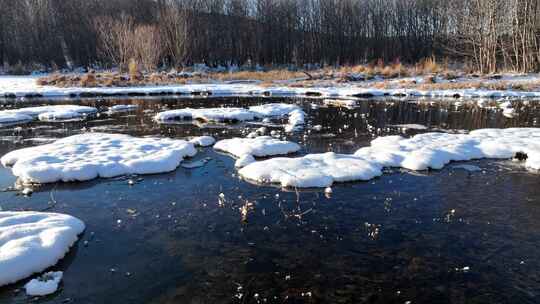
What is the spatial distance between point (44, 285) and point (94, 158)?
242 inches

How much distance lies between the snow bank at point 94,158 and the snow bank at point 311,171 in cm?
247

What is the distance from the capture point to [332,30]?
194 ft

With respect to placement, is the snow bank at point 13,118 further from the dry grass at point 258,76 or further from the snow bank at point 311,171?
the dry grass at point 258,76

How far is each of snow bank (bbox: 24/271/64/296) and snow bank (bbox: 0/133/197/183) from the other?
4.58 metres

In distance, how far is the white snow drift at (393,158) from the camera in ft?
31.4

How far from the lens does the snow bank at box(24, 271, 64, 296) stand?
525cm

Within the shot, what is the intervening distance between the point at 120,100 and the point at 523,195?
80.5 feet

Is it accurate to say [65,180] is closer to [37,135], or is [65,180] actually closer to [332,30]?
[37,135]

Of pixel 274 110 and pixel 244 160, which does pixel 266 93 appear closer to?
pixel 274 110

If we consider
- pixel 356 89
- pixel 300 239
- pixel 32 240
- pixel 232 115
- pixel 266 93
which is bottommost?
pixel 300 239

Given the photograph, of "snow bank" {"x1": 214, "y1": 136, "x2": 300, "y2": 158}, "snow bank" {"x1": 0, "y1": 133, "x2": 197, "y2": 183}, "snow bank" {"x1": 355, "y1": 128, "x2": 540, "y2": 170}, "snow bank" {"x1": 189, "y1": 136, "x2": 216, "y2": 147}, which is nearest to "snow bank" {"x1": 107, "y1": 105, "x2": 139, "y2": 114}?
"snow bank" {"x1": 0, "y1": 133, "x2": 197, "y2": 183}

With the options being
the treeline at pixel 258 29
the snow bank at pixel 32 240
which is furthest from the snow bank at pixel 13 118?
the treeline at pixel 258 29

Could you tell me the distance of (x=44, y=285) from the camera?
532cm

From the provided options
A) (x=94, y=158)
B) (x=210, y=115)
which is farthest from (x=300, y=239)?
(x=210, y=115)
